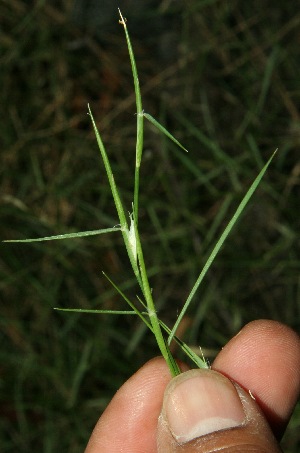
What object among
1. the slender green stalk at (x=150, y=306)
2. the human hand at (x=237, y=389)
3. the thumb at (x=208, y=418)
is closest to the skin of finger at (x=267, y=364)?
the human hand at (x=237, y=389)

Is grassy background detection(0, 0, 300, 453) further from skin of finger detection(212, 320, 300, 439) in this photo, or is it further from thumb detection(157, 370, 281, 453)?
thumb detection(157, 370, 281, 453)

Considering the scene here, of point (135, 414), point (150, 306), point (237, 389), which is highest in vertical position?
point (150, 306)

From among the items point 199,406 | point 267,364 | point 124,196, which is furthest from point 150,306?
point 124,196

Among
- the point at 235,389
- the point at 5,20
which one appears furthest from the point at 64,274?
the point at 235,389

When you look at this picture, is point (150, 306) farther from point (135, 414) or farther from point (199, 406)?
point (135, 414)

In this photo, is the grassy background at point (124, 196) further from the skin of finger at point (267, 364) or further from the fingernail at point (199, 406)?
the fingernail at point (199, 406)

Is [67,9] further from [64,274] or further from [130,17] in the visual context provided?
[64,274]
